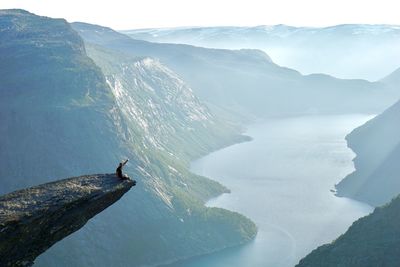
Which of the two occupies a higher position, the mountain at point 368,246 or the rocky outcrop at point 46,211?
the rocky outcrop at point 46,211

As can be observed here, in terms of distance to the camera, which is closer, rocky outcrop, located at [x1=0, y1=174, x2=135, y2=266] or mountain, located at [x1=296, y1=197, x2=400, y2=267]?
rocky outcrop, located at [x1=0, y1=174, x2=135, y2=266]

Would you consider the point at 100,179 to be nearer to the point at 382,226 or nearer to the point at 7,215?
the point at 7,215

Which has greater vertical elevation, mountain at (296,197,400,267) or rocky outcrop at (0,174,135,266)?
rocky outcrop at (0,174,135,266)

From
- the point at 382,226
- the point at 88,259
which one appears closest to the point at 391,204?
the point at 382,226

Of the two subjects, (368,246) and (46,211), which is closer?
(46,211)

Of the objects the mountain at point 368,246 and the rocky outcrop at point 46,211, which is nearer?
the rocky outcrop at point 46,211
